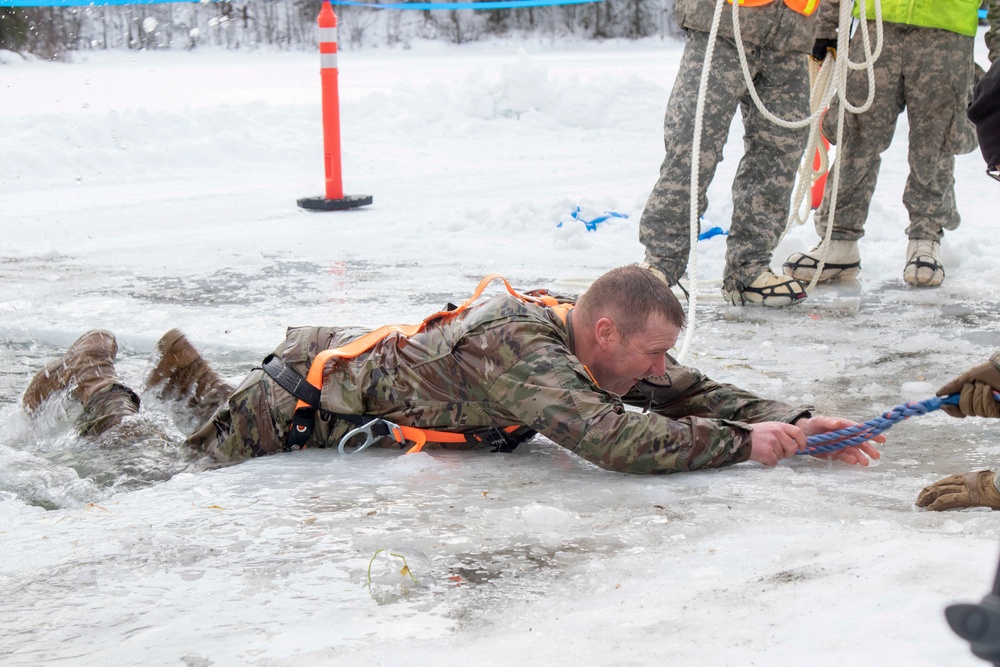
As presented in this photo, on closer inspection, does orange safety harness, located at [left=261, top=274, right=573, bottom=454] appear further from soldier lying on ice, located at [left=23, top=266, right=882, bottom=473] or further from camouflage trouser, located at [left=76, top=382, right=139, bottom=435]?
camouflage trouser, located at [left=76, top=382, right=139, bottom=435]

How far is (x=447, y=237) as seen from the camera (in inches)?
284

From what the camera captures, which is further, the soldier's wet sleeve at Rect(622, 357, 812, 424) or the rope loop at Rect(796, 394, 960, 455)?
the soldier's wet sleeve at Rect(622, 357, 812, 424)

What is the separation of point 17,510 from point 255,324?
2.11 m

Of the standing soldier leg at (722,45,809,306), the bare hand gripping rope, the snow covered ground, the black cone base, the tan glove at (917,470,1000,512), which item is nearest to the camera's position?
the snow covered ground

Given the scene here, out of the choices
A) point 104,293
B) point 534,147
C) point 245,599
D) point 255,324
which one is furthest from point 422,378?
point 534,147

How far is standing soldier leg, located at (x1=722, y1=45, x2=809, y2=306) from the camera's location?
16.6ft

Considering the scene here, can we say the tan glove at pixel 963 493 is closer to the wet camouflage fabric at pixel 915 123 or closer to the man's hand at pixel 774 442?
the man's hand at pixel 774 442

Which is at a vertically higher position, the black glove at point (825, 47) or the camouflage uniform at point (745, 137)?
the black glove at point (825, 47)

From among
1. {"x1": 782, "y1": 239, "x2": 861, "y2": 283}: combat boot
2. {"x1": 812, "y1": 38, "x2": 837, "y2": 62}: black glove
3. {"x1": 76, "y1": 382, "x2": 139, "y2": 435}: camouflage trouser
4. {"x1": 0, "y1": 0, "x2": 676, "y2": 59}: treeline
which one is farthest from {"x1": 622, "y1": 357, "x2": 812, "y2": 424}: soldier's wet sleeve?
{"x1": 0, "y1": 0, "x2": 676, "y2": 59}: treeline

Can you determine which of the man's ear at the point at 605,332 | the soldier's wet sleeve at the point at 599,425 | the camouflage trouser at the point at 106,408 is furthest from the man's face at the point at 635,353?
the camouflage trouser at the point at 106,408

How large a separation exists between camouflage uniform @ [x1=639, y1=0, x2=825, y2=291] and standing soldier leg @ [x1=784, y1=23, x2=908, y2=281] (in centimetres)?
37

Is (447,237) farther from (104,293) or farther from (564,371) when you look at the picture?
(564,371)

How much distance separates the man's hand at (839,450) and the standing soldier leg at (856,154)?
8.23 feet

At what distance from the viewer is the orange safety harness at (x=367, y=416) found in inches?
125
